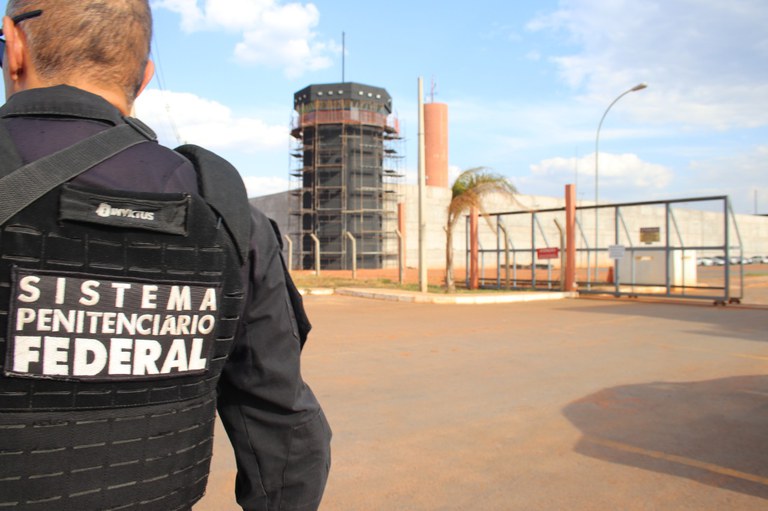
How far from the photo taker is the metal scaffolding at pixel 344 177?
37156mm

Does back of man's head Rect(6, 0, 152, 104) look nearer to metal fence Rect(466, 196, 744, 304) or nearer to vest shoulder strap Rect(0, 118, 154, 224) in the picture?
vest shoulder strap Rect(0, 118, 154, 224)

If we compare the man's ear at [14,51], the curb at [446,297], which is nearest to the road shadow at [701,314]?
the curb at [446,297]

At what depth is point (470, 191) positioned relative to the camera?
60.5ft

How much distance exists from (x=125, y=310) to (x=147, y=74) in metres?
0.55

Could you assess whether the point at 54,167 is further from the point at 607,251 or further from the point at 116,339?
the point at 607,251

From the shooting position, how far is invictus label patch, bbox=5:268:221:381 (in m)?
0.96

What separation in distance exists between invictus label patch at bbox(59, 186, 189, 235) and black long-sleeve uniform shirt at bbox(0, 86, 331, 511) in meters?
0.05

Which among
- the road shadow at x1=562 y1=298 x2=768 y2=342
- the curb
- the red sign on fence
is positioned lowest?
the road shadow at x1=562 y1=298 x2=768 y2=342

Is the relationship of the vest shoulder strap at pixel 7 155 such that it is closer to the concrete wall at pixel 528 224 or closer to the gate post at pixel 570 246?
the gate post at pixel 570 246

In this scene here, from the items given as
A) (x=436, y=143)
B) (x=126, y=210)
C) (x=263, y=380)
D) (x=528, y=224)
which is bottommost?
(x=263, y=380)

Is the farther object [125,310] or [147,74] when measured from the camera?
[147,74]

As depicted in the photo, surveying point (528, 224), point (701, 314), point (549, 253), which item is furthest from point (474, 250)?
point (528, 224)

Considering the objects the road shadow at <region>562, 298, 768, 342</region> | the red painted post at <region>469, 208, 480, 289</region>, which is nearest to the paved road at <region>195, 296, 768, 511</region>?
the road shadow at <region>562, 298, 768, 342</region>

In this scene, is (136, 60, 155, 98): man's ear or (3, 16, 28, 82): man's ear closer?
(3, 16, 28, 82): man's ear
